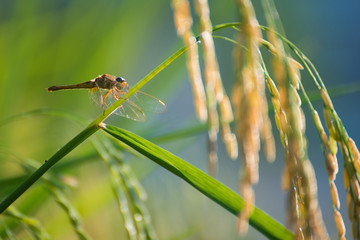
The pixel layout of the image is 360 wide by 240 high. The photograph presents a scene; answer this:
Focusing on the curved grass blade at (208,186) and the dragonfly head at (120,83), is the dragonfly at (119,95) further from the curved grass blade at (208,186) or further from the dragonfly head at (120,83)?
the curved grass blade at (208,186)

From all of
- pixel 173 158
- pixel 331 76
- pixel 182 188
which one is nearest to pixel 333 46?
pixel 331 76

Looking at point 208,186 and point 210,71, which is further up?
point 210,71

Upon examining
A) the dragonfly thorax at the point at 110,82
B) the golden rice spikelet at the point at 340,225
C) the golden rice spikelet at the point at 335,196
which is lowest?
the golden rice spikelet at the point at 340,225

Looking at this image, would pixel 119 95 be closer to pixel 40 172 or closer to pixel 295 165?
pixel 40 172

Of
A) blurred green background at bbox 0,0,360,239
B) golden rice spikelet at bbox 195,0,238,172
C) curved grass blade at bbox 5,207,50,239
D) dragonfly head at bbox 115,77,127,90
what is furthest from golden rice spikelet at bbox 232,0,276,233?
dragonfly head at bbox 115,77,127,90

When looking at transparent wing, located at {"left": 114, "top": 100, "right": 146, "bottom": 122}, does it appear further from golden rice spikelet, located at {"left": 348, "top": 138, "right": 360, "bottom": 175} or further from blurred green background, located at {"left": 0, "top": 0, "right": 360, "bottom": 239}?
golden rice spikelet, located at {"left": 348, "top": 138, "right": 360, "bottom": 175}

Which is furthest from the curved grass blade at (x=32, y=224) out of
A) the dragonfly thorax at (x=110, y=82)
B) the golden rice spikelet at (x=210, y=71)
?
the dragonfly thorax at (x=110, y=82)

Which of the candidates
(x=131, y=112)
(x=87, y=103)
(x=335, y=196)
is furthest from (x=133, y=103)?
(x=87, y=103)

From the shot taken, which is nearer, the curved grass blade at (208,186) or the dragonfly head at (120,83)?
the curved grass blade at (208,186)
